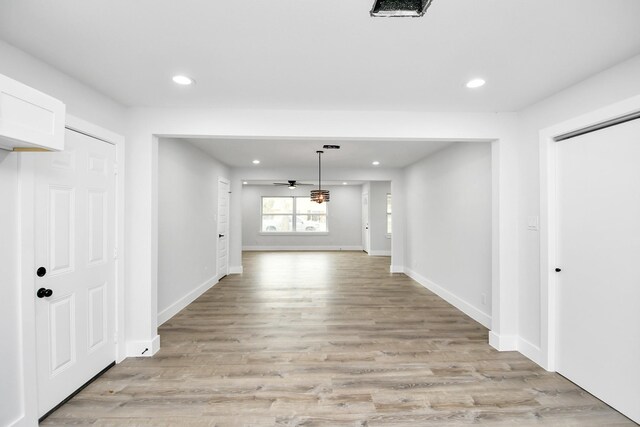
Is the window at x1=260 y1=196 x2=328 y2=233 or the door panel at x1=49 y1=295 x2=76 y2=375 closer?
the door panel at x1=49 y1=295 x2=76 y2=375

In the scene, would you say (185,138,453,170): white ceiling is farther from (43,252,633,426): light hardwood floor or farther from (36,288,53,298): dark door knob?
(36,288,53,298): dark door knob

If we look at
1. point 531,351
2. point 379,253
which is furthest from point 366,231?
point 531,351

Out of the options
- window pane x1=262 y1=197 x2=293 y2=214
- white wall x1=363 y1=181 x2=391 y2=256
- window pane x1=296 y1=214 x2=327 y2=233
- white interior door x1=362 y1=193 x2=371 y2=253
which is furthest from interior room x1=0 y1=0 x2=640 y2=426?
window pane x1=296 y1=214 x2=327 y2=233

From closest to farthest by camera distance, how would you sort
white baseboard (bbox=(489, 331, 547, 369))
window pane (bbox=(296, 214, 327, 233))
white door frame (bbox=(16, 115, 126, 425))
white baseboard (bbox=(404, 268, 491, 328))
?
white door frame (bbox=(16, 115, 126, 425)) → white baseboard (bbox=(489, 331, 547, 369)) → white baseboard (bbox=(404, 268, 491, 328)) → window pane (bbox=(296, 214, 327, 233))

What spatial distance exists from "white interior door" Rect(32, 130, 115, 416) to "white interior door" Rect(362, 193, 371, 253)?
27.6ft

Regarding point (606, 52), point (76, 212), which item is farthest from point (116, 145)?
point (606, 52)

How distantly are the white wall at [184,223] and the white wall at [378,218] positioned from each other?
571cm

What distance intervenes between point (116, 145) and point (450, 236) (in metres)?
4.50

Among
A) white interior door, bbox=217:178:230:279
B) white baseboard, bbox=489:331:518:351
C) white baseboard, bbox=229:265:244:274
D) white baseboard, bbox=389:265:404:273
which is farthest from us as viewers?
white baseboard, bbox=389:265:404:273

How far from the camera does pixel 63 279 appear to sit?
2.23 metres

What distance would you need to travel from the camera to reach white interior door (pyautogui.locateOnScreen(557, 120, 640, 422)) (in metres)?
2.08

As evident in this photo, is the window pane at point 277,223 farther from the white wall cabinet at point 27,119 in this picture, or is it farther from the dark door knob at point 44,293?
the white wall cabinet at point 27,119

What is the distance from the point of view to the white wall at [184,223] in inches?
151

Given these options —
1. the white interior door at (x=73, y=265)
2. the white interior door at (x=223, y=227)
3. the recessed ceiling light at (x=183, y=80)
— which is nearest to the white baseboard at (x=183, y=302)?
the white interior door at (x=223, y=227)
